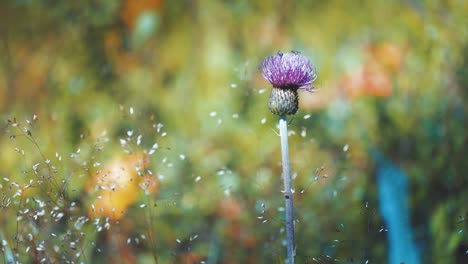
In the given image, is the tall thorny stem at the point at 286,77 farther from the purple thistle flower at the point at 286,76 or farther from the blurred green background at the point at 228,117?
the blurred green background at the point at 228,117

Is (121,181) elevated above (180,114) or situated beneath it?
situated beneath

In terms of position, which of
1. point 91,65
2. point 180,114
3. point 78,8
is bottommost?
point 180,114

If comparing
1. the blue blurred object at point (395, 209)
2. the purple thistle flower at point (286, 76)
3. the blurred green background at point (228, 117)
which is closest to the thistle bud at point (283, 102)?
the purple thistle flower at point (286, 76)

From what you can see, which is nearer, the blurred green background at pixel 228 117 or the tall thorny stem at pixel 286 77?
the tall thorny stem at pixel 286 77

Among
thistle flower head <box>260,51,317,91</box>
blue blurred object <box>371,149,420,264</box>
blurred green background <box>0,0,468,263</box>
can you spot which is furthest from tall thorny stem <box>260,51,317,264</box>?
blue blurred object <box>371,149,420,264</box>

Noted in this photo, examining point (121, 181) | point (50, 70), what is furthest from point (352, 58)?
point (50, 70)

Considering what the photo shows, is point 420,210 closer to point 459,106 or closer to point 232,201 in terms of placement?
point 459,106

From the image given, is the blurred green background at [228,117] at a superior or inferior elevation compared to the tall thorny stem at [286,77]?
superior
